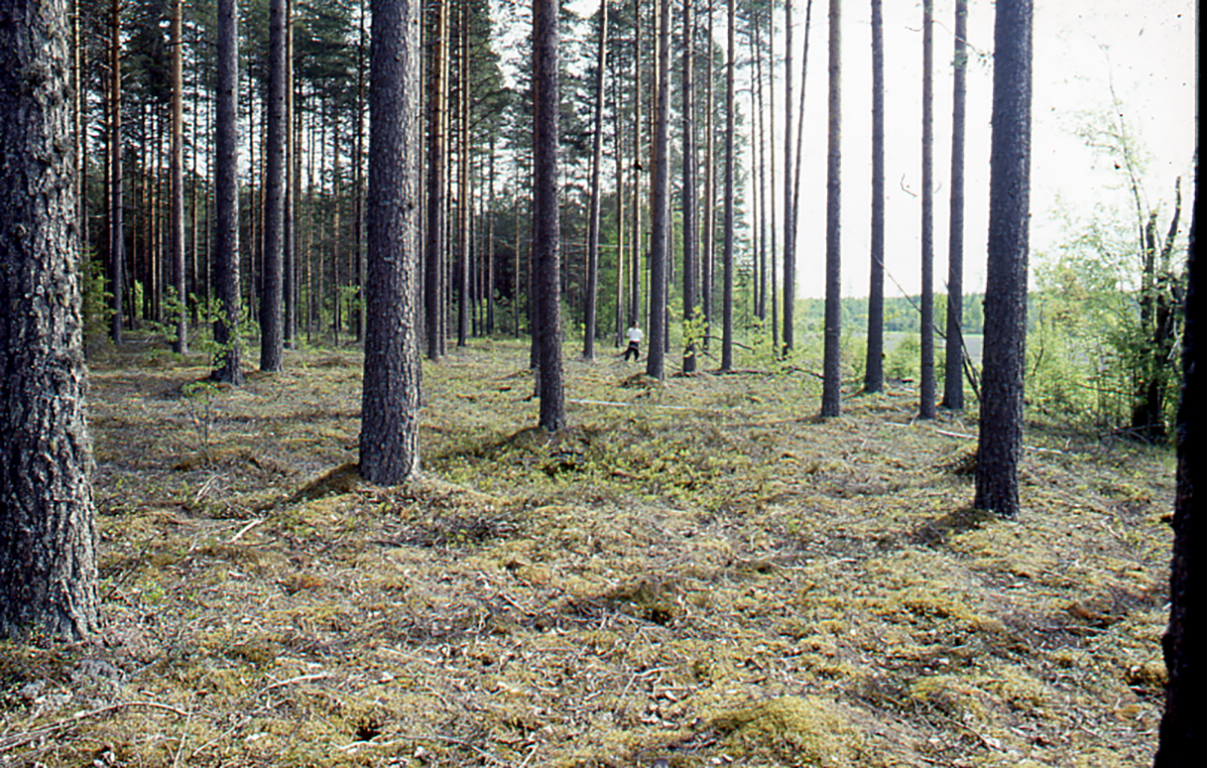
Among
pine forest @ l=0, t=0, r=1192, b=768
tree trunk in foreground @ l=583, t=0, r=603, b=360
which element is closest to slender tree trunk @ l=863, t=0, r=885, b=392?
→ pine forest @ l=0, t=0, r=1192, b=768

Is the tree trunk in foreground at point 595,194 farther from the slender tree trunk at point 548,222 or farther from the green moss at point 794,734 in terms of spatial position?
the green moss at point 794,734

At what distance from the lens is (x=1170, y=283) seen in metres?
10.6

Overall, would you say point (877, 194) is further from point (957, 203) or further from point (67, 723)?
point (67, 723)

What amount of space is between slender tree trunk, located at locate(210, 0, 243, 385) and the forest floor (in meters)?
3.02

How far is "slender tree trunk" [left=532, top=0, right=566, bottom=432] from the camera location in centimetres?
938

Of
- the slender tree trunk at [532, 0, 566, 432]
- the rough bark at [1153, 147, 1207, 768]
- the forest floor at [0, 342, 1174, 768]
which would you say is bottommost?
the forest floor at [0, 342, 1174, 768]

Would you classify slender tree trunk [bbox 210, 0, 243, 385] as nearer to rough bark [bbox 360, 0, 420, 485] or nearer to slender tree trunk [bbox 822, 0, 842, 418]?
rough bark [bbox 360, 0, 420, 485]

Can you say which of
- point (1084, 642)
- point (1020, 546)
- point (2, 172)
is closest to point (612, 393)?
point (1020, 546)

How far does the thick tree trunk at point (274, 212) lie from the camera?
13438mm

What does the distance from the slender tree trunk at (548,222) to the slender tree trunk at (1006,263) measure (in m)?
5.10

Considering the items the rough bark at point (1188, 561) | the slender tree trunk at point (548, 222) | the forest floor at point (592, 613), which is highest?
the slender tree trunk at point (548, 222)

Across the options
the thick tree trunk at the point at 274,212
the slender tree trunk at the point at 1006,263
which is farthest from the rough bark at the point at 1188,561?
the thick tree trunk at the point at 274,212

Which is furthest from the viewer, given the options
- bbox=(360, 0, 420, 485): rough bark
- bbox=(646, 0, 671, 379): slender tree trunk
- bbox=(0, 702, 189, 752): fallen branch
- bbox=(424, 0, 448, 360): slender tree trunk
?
bbox=(424, 0, 448, 360): slender tree trunk

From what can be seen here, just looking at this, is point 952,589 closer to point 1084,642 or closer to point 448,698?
point 1084,642
